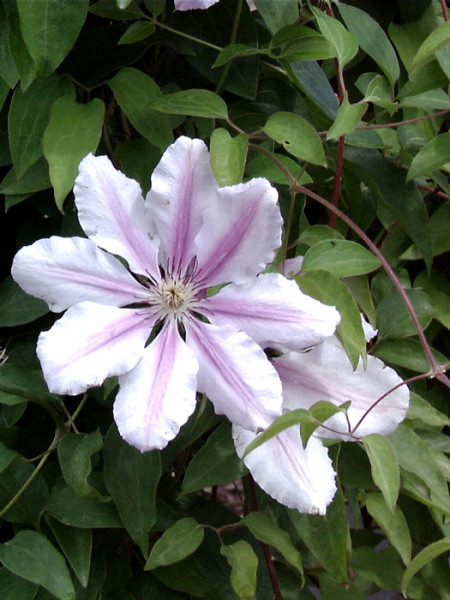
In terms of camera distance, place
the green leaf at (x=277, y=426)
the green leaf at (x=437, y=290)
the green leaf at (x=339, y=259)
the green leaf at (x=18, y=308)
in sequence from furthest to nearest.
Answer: the green leaf at (x=437, y=290) < the green leaf at (x=18, y=308) < the green leaf at (x=339, y=259) < the green leaf at (x=277, y=426)

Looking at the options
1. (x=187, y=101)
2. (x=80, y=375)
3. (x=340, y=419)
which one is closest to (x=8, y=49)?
(x=187, y=101)

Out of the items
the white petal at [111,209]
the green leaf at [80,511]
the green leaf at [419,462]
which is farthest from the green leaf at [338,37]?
the green leaf at [80,511]

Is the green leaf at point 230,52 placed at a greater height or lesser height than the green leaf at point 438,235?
greater

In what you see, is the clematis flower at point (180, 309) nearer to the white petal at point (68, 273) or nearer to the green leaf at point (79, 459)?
the white petal at point (68, 273)

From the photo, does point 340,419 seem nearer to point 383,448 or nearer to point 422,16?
point 383,448

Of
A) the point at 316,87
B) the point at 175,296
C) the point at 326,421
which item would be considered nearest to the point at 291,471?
the point at 326,421

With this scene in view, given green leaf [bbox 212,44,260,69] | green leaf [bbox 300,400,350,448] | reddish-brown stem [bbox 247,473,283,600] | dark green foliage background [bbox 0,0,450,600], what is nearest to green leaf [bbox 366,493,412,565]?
dark green foliage background [bbox 0,0,450,600]
